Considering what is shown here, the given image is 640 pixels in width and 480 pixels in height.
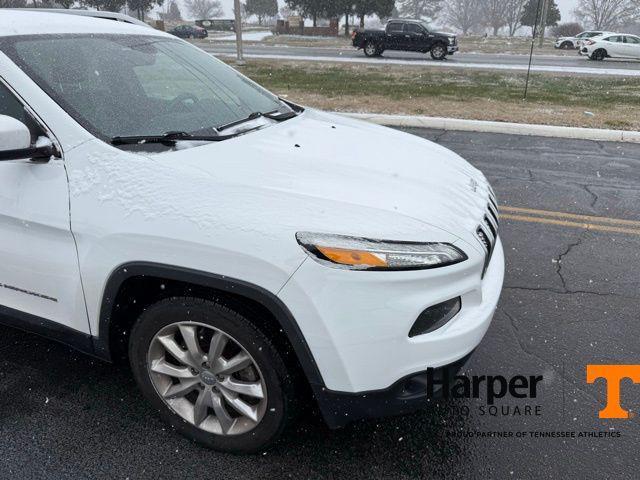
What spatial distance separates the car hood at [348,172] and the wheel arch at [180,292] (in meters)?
0.33

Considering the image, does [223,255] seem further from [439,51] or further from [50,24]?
[439,51]

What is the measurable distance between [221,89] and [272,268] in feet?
5.40

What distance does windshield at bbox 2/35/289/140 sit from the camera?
7.64 ft

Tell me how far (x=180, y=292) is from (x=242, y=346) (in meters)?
0.33

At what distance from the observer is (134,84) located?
2715mm

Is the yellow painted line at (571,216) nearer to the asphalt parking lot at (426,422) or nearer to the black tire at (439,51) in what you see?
the asphalt parking lot at (426,422)

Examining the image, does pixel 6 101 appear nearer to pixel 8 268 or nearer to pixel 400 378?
pixel 8 268

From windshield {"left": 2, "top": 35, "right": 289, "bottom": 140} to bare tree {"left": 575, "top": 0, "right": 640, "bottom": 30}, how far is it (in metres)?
81.4

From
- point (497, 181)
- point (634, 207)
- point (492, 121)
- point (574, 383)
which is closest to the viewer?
point (574, 383)

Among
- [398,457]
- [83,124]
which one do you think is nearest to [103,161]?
[83,124]

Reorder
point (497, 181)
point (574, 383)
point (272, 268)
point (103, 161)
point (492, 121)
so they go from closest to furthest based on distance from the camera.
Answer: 1. point (272, 268)
2. point (103, 161)
3. point (574, 383)
4. point (497, 181)
5. point (492, 121)

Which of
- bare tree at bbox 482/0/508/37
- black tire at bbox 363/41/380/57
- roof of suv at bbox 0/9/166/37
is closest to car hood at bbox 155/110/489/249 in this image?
roof of suv at bbox 0/9/166/37

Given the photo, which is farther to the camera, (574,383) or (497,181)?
(497,181)

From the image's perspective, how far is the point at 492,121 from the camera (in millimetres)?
9414
